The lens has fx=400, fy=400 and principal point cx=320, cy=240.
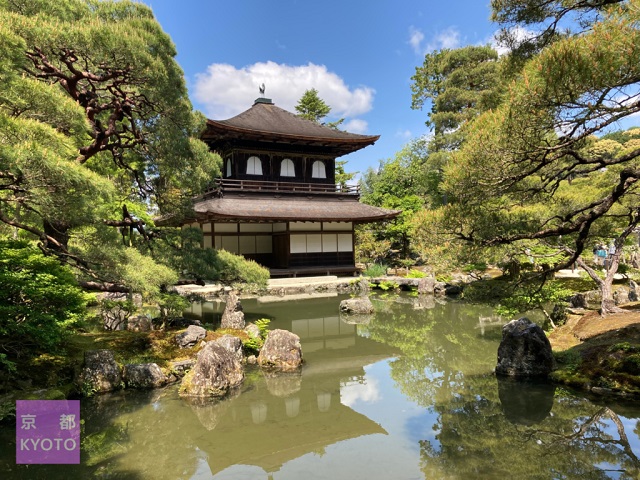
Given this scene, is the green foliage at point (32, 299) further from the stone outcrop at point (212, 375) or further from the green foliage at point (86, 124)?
the stone outcrop at point (212, 375)

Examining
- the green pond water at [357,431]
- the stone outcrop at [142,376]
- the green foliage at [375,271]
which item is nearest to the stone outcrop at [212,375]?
the green pond water at [357,431]

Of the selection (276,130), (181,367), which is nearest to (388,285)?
(276,130)

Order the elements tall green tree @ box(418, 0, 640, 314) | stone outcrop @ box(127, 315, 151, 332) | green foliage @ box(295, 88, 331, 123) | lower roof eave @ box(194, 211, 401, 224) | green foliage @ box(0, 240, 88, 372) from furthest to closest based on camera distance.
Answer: green foliage @ box(295, 88, 331, 123)
lower roof eave @ box(194, 211, 401, 224)
stone outcrop @ box(127, 315, 151, 332)
green foliage @ box(0, 240, 88, 372)
tall green tree @ box(418, 0, 640, 314)

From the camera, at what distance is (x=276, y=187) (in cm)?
1908

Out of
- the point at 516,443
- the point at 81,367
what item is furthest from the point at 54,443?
the point at 516,443

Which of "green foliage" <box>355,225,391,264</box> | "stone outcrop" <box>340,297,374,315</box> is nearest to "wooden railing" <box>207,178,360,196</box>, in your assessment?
"green foliage" <box>355,225,391,264</box>

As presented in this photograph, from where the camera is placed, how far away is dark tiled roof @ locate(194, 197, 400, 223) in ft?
53.9

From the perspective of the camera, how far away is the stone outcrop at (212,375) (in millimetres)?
6082

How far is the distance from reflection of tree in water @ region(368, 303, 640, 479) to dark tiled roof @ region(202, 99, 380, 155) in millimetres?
12856

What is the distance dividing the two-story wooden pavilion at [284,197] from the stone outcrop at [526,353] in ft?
38.1

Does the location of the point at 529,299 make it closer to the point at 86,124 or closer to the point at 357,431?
the point at 357,431

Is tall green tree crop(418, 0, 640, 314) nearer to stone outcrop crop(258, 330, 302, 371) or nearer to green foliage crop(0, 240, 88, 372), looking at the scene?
stone outcrop crop(258, 330, 302, 371)

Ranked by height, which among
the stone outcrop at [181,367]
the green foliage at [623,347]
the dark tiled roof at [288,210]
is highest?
the dark tiled roof at [288,210]

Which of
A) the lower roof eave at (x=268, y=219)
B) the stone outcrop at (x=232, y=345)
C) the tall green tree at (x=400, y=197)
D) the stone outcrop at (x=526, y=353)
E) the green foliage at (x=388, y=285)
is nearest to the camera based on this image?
the stone outcrop at (x=526, y=353)
